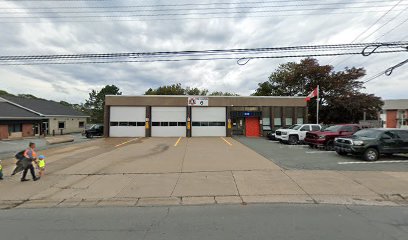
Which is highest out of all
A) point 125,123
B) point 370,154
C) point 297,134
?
point 125,123

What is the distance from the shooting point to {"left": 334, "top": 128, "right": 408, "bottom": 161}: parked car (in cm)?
1284

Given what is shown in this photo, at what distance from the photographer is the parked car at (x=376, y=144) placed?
12844mm

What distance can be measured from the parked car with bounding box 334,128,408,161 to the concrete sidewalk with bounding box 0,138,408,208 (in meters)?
Answer: 2.89

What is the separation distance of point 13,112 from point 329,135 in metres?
37.4

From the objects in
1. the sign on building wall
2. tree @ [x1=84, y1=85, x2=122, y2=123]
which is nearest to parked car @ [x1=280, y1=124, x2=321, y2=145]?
the sign on building wall

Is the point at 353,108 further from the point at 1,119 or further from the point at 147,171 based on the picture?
the point at 1,119

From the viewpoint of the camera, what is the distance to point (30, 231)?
16.3ft

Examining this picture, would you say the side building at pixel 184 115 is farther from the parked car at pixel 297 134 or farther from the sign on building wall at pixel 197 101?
the parked car at pixel 297 134

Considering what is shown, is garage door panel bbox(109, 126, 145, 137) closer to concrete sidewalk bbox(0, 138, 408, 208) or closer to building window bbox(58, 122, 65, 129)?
building window bbox(58, 122, 65, 129)

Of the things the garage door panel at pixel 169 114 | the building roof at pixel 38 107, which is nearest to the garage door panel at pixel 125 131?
the garage door panel at pixel 169 114

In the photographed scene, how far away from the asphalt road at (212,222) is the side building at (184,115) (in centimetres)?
2506

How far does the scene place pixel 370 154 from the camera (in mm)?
12891

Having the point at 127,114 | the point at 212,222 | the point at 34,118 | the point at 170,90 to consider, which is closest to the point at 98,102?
the point at 170,90

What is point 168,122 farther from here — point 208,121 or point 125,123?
point 125,123
